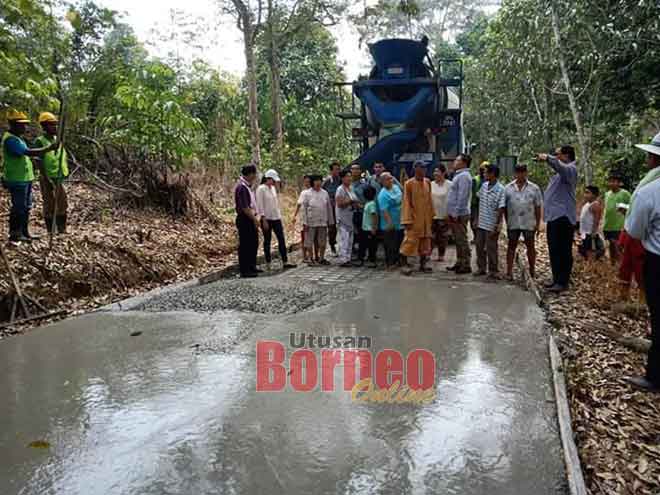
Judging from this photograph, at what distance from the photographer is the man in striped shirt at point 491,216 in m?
7.30

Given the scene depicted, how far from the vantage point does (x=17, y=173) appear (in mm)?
6570

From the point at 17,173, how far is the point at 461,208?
555 centimetres

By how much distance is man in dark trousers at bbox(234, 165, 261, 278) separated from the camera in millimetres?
7469

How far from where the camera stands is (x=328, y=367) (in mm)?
4168

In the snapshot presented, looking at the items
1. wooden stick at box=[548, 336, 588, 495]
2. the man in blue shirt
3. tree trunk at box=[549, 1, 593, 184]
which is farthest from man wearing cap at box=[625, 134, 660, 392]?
tree trunk at box=[549, 1, 593, 184]

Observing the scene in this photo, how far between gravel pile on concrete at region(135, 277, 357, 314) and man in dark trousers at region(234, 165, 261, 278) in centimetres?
70

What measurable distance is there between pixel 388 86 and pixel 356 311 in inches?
188

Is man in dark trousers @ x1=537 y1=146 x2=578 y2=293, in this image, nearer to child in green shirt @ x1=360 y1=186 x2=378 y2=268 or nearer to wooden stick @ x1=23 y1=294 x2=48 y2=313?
child in green shirt @ x1=360 y1=186 x2=378 y2=268

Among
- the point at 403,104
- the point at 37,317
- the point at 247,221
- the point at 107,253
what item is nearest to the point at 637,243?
the point at 247,221

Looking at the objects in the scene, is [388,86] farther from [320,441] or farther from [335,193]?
[320,441]

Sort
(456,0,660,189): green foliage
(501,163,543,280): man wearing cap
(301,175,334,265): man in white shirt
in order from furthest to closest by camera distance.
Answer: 1. (456,0,660,189): green foliage
2. (301,175,334,265): man in white shirt
3. (501,163,543,280): man wearing cap

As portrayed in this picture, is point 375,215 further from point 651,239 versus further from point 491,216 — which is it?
point 651,239

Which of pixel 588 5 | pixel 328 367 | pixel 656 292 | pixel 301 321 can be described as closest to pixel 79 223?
pixel 301 321

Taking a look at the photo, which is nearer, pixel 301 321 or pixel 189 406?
pixel 189 406
